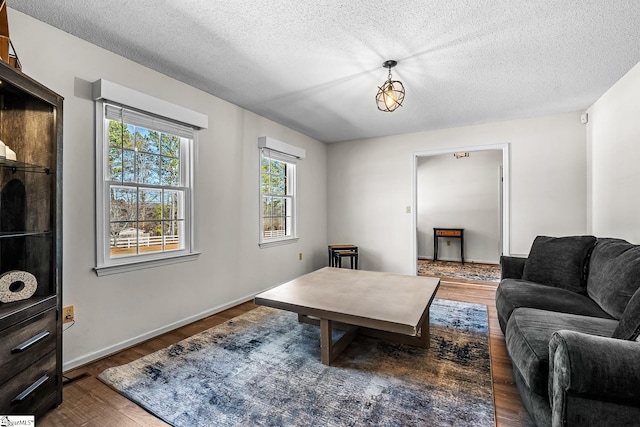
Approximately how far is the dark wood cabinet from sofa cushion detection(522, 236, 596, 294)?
3465 mm

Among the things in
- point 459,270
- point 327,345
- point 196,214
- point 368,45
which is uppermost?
point 368,45

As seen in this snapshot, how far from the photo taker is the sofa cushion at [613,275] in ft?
5.51

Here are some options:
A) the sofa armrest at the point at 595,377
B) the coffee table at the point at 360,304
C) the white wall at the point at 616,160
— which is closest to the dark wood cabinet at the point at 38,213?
the coffee table at the point at 360,304

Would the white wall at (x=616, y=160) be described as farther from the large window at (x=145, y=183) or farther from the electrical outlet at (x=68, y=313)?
the electrical outlet at (x=68, y=313)

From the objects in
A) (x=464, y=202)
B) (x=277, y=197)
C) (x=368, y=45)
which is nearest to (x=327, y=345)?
(x=368, y=45)

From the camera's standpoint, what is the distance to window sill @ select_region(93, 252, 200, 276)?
85.8 inches

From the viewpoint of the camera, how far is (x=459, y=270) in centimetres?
546

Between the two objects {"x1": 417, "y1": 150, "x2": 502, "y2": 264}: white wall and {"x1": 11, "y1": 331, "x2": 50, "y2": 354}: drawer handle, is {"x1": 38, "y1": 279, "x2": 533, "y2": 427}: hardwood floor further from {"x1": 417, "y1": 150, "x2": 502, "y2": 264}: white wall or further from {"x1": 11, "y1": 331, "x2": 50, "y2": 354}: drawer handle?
{"x1": 417, "y1": 150, "x2": 502, "y2": 264}: white wall

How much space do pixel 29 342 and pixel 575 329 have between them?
278 cm

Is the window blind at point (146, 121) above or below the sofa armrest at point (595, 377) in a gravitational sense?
above

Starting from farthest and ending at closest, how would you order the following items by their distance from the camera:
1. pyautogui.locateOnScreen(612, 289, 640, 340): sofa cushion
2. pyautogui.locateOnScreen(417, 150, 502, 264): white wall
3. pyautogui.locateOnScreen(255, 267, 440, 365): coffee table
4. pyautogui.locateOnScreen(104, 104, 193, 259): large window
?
pyautogui.locateOnScreen(417, 150, 502, 264): white wall < pyautogui.locateOnScreen(104, 104, 193, 259): large window < pyautogui.locateOnScreen(255, 267, 440, 365): coffee table < pyautogui.locateOnScreen(612, 289, 640, 340): sofa cushion

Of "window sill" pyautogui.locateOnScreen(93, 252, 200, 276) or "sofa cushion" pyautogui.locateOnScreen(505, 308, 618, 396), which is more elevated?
"window sill" pyautogui.locateOnScreen(93, 252, 200, 276)

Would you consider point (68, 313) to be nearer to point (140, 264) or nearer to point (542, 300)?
point (140, 264)

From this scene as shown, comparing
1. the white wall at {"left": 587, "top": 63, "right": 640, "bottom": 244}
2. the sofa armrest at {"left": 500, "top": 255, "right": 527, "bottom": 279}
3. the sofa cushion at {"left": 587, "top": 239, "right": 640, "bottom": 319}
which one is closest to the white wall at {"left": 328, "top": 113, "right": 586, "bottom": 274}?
the white wall at {"left": 587, "top": 63, "right": 640, "bottom": 244}
